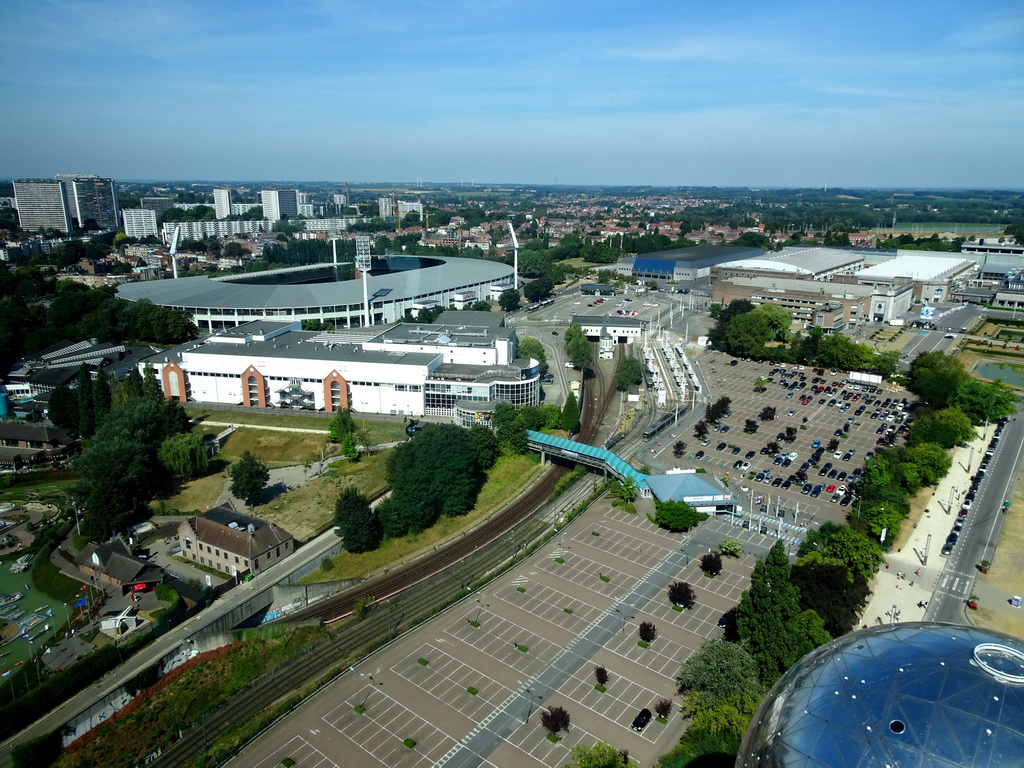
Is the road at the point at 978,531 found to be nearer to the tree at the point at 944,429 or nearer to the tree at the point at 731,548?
the tree at the point at 944,429

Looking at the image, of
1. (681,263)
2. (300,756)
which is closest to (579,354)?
(300,756)

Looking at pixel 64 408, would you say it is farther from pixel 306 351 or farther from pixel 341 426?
pixel 341 426

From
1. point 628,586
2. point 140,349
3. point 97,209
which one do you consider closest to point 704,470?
point 628,586

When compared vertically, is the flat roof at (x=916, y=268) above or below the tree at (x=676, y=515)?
above

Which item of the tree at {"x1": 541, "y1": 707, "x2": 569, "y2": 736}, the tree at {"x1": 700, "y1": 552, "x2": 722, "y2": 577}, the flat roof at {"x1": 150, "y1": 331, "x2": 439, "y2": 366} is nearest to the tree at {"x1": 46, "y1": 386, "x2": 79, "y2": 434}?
the flat roof at {"x1": 150, "y1": 331, "x2": 439, "y2": 366}

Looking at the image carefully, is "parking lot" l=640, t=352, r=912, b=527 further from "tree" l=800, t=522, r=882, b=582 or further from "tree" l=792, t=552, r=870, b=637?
"tree" l=792, t=552, r=870, b=637

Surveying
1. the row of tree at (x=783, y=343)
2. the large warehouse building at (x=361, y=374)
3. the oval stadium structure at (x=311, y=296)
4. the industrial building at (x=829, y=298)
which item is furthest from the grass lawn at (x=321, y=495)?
the industrial building at (x=829, y=298)
